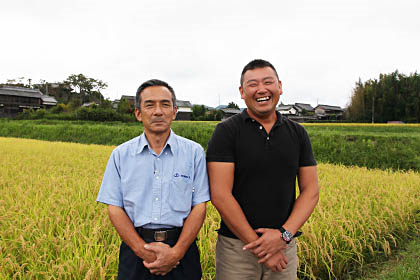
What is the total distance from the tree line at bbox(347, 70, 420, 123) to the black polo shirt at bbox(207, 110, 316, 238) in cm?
3347

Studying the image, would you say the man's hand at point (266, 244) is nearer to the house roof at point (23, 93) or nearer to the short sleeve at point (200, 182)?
the short sleeve at point (200, 182)

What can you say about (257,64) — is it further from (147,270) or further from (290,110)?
(290,110)

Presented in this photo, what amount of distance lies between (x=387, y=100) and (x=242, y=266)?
35.7 m

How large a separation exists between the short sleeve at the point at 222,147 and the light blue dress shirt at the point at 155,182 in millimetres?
77

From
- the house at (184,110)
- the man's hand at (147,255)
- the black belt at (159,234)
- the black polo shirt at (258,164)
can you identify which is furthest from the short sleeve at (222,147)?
the house at (184,110)

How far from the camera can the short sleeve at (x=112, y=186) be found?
4.79ft

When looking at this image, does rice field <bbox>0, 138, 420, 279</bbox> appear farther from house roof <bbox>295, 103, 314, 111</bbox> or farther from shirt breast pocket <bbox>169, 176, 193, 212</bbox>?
house roof <bbox>295, 103, 314, 111</bbox>

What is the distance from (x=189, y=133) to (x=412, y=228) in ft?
34.6

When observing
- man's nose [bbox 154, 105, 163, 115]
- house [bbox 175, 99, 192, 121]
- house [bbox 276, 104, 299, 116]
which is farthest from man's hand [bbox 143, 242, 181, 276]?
house [bbox 276, 104, 299, 116]

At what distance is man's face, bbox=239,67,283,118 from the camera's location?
5.12ft

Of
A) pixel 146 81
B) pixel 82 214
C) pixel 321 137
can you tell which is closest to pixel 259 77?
pixel 146 81

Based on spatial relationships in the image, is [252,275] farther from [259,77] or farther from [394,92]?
[394,92]

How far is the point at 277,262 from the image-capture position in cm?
152

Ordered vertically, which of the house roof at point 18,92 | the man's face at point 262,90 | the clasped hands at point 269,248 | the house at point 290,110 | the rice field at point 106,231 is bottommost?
the rice field at point 106,231
